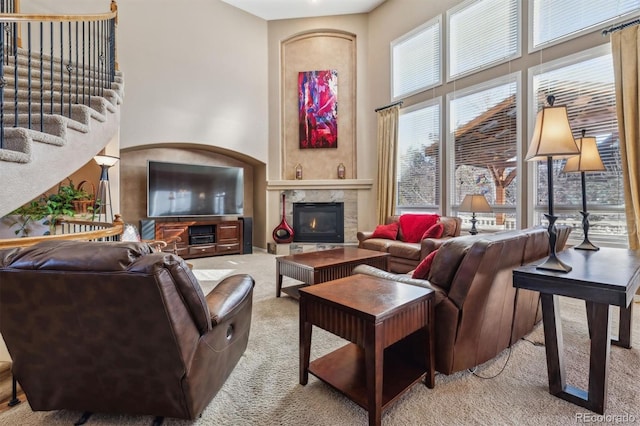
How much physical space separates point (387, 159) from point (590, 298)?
4.36 m

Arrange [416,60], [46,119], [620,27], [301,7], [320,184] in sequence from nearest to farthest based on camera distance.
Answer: [46,119] < [620,27] < [416,60] < [301,7] < [320,184]

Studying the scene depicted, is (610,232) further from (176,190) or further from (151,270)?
(176,190)

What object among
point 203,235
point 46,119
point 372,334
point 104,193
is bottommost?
point 372,334

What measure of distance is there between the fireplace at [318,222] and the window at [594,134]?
3438mm

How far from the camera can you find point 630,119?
118 inches

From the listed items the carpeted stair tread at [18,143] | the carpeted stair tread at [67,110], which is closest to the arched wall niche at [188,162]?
the carpeted stair tread at [67,110]

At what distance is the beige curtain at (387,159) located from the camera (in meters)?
5.40

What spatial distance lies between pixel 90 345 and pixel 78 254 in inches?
15.1

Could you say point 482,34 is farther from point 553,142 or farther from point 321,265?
point 321,265

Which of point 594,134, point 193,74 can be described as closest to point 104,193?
point 193,74

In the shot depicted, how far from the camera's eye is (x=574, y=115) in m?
3.50

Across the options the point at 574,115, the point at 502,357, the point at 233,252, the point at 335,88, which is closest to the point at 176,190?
the point at 233,252

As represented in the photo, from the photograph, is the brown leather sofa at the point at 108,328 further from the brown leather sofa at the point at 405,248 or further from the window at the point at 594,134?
the window at the point at 594,134

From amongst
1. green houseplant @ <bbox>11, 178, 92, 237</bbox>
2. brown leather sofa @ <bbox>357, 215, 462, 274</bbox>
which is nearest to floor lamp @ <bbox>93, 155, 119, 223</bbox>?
green houseplant @ <bbox>11, 178, 92, 237</bbox>
